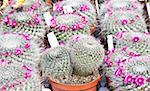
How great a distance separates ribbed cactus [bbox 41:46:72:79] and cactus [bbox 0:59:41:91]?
312 mm

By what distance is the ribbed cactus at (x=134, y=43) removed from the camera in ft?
9.33

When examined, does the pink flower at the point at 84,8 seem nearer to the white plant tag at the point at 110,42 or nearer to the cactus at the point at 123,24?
the cactus at the point at 123,24

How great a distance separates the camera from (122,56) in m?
2.79

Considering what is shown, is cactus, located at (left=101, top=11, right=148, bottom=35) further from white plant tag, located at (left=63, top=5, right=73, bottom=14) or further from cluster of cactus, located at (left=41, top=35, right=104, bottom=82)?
cluster of cactus, located at (left=41, top=35, right=104, bottom=82)

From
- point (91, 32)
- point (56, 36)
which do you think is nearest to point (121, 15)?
point (91, 32)

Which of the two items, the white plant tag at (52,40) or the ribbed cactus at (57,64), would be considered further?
the white plant tag at (52,40)

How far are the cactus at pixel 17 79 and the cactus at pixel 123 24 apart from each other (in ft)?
3.65

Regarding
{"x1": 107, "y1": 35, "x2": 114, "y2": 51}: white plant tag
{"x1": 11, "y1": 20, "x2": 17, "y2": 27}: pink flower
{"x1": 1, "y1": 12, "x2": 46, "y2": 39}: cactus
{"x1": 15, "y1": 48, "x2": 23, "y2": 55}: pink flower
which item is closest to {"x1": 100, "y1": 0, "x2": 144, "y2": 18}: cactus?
{"x1": 107, "y1": 35, "x2": 114, "y2": 51}: white plant tag

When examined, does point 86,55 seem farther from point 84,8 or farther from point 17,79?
point 84,8

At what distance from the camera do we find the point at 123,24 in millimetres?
3248

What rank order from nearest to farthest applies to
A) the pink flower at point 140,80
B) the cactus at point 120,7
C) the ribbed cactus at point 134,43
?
the pink flower at point 140,80
the ribbed cactus at point 134,43
the cactus at point 120,7

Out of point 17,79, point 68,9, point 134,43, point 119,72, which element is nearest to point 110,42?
point 134,43

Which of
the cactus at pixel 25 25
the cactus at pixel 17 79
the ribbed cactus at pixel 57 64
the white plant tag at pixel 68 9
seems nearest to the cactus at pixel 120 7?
the white plant tag at pixel 68 9

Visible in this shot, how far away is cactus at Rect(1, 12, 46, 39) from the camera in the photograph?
3.12 meters
